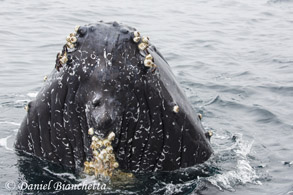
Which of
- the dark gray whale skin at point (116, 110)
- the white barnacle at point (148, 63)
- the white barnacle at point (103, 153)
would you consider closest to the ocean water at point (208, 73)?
the dark gray whale skin at point (116, 110)

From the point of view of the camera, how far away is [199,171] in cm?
695

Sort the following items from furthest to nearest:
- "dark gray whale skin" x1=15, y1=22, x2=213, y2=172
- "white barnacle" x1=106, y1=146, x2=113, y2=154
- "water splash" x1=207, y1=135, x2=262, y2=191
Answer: "water splash" x1=207, y1=135, x2=262, y2=191 → "white barnacle" x1=106, y1=146, x2=113, y2=154 → "dark gray whale skin" x1=15, y1=22, x2=213, y2=172

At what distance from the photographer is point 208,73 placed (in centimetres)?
1449

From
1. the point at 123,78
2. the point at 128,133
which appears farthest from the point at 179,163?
the point at 123,78

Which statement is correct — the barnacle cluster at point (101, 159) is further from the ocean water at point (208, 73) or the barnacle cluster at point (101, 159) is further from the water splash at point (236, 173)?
the water splash at point (236, 173)

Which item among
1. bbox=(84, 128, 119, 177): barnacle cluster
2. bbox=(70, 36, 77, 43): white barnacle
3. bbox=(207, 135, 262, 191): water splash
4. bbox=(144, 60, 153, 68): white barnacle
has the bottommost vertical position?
bbox=(207, 135, 262, 191): water splash

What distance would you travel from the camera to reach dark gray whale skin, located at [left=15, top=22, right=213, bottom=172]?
18.9ft

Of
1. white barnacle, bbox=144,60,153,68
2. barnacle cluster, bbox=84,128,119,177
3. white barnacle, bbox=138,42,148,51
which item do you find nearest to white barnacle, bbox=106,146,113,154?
barnacle cluster, bbox=84,128,119,177

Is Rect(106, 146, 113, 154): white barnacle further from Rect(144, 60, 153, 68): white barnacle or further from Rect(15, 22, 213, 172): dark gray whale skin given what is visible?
Rect(144, 60, 153, 68): white barnacle

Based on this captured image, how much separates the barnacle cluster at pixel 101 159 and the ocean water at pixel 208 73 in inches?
10.8

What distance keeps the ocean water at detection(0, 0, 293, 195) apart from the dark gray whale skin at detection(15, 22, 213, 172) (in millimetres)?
391

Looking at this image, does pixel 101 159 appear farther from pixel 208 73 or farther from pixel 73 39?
pixel 208 73

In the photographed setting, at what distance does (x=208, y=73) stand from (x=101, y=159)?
892cm

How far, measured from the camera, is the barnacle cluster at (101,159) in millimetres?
5840
